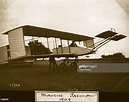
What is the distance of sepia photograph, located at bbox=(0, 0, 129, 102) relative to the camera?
2.05m

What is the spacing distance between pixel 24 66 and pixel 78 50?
307 mm

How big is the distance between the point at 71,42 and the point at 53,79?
8.9 inches

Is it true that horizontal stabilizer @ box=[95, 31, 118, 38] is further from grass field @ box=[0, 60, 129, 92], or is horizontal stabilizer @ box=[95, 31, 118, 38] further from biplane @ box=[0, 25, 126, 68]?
grass field @ box=[0, 60, 129, 92]

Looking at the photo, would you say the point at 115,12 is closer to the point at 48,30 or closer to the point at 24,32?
the point at 48,30

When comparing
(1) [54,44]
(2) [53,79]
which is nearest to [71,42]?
(1) [54,44]

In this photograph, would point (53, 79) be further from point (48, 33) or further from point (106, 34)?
point (106, 34)

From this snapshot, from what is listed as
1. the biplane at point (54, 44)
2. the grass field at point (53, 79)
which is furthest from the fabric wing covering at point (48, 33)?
the grass field at point (53, 79)

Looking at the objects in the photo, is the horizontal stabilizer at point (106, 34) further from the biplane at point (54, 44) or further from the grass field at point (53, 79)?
the grass field at point (53, 79)

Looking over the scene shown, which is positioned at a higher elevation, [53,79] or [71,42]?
[71,42]

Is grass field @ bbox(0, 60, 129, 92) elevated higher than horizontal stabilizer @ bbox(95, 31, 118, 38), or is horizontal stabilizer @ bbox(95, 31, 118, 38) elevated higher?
horizontal stabilizer @ bbox(95, 31, 118, 38)

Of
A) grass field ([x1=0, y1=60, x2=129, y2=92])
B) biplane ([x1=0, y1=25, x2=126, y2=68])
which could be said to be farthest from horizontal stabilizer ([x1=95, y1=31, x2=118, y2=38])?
grass field ([x1=0, y1=60, x2=129, y2=92])

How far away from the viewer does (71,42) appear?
2.06m

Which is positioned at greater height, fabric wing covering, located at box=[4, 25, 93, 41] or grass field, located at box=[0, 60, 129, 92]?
fabric wing covering, located at box=[4, 25, 93, 41]

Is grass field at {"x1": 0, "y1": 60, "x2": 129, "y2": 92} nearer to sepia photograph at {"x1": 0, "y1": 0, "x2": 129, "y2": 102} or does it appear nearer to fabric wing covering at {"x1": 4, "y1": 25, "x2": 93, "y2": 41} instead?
sepia photograph at {"x1": 0, "y1": 0, "x2": 129, "y2": 102}
